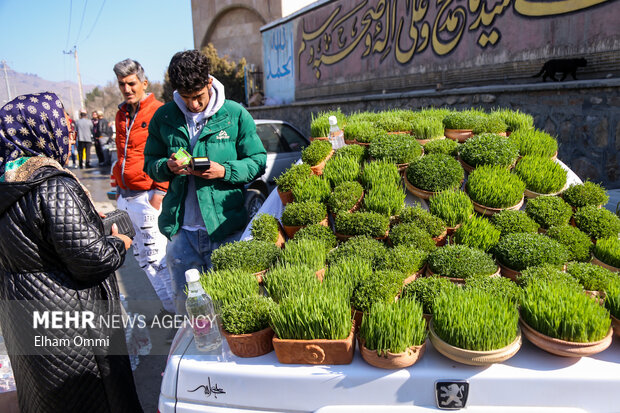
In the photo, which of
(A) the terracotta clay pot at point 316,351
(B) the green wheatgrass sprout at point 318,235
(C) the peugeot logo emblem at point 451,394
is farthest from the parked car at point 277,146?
(C) the peugeot logo emblem at point 451,394

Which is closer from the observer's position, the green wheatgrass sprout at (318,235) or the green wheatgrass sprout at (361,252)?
the green wheatgrass sprout at (361,252)

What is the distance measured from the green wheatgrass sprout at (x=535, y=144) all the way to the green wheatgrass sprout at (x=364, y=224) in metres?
1.36

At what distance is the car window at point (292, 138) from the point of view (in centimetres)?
761

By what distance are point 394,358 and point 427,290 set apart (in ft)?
1.53

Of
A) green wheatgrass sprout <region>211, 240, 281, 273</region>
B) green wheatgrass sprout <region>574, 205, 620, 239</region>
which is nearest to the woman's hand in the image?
green wheatgrass sprout <region>211, 240, 281, 273</region>

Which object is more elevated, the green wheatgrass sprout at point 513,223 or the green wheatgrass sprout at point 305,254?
the green wheatgrass sprout at point 513,223

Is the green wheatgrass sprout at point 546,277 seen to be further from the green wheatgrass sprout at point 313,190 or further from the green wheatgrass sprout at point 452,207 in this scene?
the green wheatgrass sprout at point 313,190

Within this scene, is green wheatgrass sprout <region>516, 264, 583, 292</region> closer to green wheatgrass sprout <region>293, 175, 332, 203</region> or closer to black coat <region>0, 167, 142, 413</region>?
green wheatgrass sprout <region>293, 175, 332, 203</region>

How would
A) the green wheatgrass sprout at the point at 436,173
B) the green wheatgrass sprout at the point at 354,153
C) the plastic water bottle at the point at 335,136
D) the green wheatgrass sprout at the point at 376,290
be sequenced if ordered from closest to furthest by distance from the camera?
the green wheatgrass sprout at the point at 376,290 → the green wheatgrass sprout at the point at 436,173 → the green wheatgrass sprout at the point at 354,153 → the plastic water bottle at the point at 335,136

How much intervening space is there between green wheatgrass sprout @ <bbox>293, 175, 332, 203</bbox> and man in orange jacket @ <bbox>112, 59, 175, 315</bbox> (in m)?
1.46

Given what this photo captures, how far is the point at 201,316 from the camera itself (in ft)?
6.15

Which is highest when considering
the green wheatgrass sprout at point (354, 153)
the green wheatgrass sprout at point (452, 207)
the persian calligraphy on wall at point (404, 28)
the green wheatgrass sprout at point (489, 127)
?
the persian calligraphy on wall at point (404, 28)

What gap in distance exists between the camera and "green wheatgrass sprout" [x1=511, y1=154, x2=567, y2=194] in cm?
288

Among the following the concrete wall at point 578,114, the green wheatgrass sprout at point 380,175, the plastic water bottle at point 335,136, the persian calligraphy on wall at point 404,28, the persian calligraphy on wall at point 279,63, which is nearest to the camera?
the green wheatgrass sprout at point 380,175
